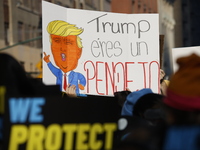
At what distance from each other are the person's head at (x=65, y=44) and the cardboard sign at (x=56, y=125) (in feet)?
12.0

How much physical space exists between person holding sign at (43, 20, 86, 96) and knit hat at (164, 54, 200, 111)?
4.28 metres

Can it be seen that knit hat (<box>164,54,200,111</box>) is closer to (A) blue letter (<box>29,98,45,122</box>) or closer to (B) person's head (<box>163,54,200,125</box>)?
(B) person's head (<box>163,54,200,125</box>)

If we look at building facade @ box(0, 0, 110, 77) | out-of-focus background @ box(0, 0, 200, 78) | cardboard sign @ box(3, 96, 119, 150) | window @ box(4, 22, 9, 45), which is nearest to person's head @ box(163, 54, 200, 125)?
cardboard sign @ box(3, 96, 119, 150)

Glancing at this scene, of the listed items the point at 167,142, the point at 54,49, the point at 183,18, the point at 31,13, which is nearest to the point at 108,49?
the point at 54,49

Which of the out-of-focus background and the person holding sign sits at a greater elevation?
the out-of-focus background

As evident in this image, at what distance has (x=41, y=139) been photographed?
3.11 meters

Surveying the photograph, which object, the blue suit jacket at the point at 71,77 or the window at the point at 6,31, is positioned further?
the window at the point at 6,31

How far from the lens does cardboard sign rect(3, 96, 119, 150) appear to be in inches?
120

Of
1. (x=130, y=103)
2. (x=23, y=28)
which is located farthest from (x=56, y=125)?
(x=23, y=28)

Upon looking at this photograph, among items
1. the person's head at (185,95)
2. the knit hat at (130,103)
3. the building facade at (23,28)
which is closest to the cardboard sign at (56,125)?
the knit hat at (130,103)

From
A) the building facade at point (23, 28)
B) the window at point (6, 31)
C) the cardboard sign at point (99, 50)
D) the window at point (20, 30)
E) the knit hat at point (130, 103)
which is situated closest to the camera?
the knit hat at point (130, 103)

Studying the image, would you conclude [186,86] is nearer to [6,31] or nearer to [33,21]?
[6,31]

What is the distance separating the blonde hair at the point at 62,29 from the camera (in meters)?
7.02

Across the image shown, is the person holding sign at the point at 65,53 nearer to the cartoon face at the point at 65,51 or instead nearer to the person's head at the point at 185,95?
the cartoon face at the point at 65,51
